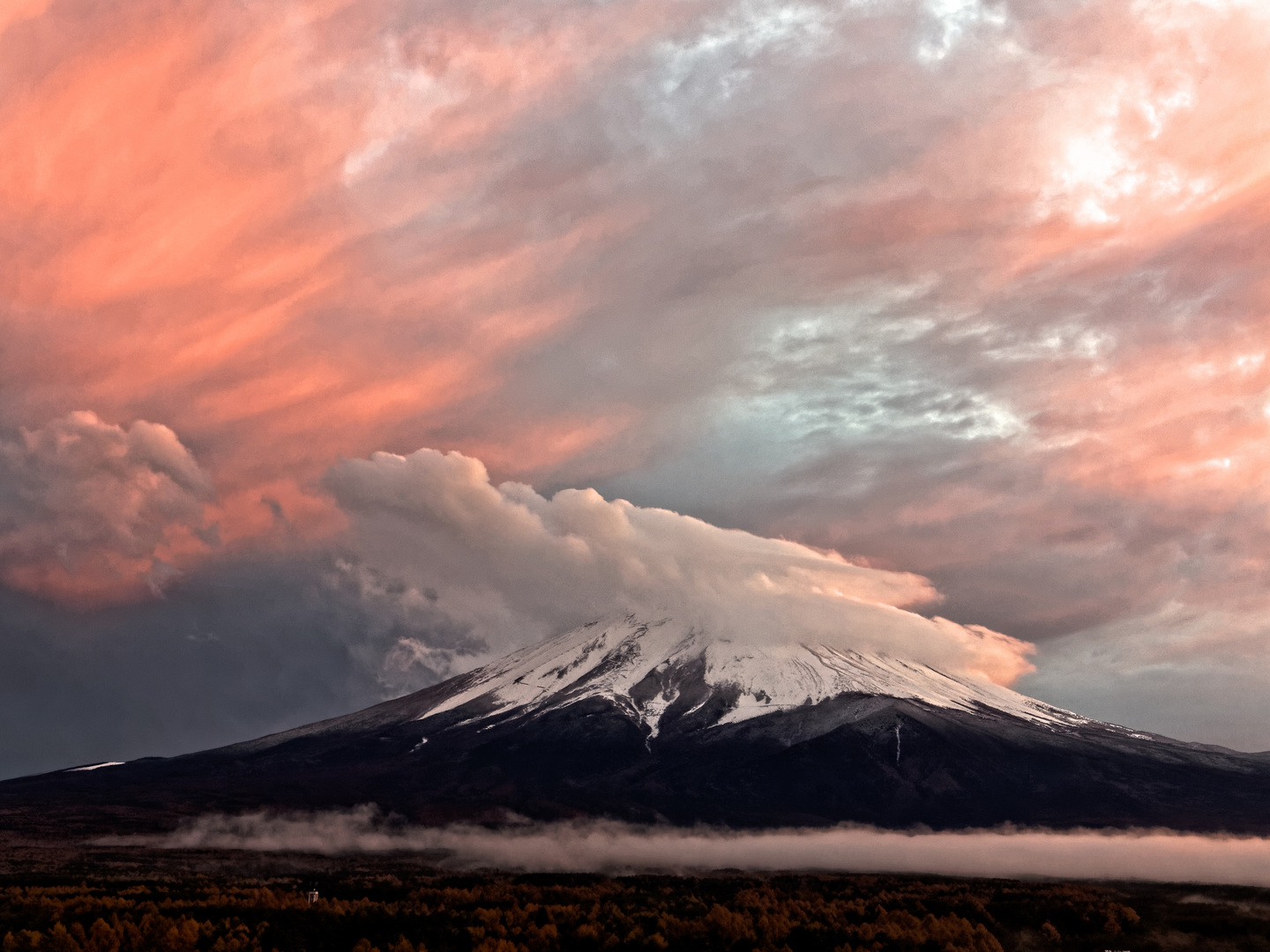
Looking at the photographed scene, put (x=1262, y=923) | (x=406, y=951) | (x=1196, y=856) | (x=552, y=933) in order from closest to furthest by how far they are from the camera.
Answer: (x=406, y=951), (x=552, y=933), (x=1262, y=923), (x=1196, y=856)

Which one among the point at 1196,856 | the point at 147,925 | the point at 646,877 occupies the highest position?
the point at 147,925

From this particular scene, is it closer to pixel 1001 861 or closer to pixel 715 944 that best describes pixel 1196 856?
pixel 1001 861

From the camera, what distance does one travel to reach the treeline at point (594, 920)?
68.1 metres

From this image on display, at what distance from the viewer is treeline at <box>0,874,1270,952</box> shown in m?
68.1

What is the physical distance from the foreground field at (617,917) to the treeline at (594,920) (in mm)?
168

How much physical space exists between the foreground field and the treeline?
0.17 m

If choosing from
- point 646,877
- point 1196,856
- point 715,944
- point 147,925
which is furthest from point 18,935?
point 1196,856

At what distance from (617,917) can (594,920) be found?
3350mm

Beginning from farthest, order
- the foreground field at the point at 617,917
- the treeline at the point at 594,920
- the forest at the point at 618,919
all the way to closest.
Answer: the foreground field at the point at 617,917 < the forest at the point at 618,919 < the treeline at the point at 594,920

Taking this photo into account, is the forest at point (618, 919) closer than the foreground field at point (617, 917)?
Yes

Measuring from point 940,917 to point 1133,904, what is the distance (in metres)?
23.8

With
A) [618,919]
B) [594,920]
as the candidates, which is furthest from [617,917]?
[594,920]

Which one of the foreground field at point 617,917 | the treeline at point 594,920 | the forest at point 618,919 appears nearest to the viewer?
the treeline at point 594,920

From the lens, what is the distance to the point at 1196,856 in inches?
7667
